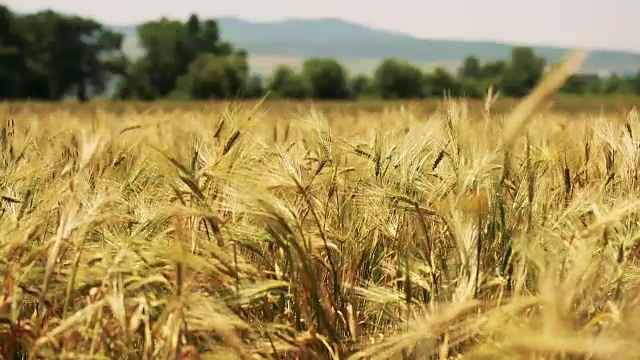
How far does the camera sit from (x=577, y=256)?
903mm

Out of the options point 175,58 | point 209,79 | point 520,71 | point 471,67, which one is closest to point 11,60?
point 209,79

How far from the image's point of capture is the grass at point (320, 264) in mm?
915

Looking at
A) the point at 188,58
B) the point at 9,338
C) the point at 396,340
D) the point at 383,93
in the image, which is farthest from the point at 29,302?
the point at 188,58

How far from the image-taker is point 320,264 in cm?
128

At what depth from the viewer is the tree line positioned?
163ft

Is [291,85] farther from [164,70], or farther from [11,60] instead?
[11,60]

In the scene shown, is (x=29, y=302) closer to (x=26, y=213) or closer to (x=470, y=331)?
(x=26, y=213)

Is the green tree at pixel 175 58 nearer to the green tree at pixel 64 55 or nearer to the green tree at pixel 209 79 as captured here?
the green tree at pixel 209 79

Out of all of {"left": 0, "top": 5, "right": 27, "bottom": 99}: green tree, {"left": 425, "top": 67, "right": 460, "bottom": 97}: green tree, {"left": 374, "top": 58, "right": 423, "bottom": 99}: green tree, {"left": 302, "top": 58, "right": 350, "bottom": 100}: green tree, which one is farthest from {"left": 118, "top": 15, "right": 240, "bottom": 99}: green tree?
{"left": 425, "top": 67, "right": 460, "bottom": 97}: green tree

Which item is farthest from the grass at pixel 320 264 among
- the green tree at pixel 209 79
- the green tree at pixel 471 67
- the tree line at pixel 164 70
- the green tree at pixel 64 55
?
the green tree at pixel 471 67

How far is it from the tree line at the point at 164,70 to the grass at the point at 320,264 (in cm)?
4113

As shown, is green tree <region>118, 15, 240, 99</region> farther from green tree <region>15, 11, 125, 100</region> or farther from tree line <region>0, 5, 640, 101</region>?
green tree <region>15, 11, 125, 100</region>

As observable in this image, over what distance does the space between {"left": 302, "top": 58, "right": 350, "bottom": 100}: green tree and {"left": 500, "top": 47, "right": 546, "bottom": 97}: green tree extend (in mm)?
15484

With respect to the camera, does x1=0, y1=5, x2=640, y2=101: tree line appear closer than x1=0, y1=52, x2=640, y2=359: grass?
No
